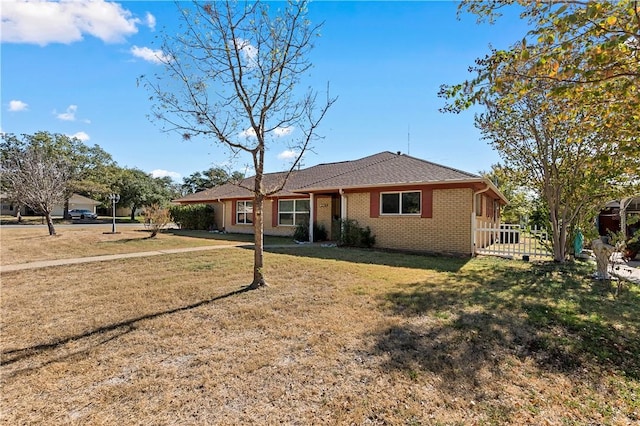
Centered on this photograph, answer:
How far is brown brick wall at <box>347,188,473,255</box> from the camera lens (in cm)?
1114

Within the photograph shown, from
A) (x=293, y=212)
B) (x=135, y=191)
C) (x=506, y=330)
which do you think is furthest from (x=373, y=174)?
(x=135, y=191)

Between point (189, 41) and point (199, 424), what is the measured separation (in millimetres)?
6039

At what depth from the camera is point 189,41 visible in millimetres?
5914

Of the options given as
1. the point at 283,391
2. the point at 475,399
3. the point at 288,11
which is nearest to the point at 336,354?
the point at 283,391

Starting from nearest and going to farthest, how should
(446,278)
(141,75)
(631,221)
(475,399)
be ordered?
1. (475,399)
2. (141,75)
3. (446,278)
4. (631,221)

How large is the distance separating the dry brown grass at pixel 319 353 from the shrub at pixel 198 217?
16.1m

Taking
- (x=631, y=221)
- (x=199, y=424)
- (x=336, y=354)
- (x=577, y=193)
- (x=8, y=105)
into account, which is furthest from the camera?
(x=8, y=105)

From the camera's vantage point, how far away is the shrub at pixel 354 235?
13.0m

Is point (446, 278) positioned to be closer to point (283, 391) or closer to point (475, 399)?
point (475, 399)

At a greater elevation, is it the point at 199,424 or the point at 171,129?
the point at 171,129

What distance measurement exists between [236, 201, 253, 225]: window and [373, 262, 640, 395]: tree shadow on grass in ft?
49.1

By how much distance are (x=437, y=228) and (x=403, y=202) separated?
1.61 m

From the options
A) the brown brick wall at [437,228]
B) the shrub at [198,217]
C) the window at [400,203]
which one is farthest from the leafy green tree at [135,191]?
the brown brick wall at [437,228]

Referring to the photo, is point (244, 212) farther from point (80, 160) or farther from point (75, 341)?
point (80, 160)
